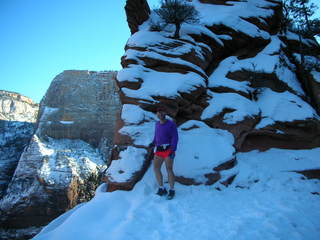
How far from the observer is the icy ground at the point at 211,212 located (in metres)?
4.01

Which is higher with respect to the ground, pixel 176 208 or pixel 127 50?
pixel 127 50

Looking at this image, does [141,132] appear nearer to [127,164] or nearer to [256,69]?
[127,164]

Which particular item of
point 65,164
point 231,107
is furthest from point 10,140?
point 231,107

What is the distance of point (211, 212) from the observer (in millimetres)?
4812

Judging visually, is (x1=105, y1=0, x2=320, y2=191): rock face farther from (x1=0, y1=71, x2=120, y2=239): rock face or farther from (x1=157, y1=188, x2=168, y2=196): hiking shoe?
(x1=0, y1=71, x2=120, y2=239): rock face

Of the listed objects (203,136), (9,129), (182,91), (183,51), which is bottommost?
(9,129)

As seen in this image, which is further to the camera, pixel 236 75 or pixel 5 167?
pixel 5 167

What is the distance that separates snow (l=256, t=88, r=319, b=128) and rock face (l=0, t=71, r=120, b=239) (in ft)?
32.2

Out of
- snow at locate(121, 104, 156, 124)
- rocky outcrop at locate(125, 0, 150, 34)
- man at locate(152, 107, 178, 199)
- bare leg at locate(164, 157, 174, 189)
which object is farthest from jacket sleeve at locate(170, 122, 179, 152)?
rocky outcrop at locate(125, 0, 150, 34)

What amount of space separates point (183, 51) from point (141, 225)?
6453 mm

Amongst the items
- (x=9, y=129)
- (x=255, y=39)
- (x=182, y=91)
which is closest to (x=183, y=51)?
(x=182, y=91)

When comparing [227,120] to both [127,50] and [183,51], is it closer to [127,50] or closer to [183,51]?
[183,51]

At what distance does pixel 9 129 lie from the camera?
52.8 meters

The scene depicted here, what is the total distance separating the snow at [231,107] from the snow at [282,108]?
15.4 inches
